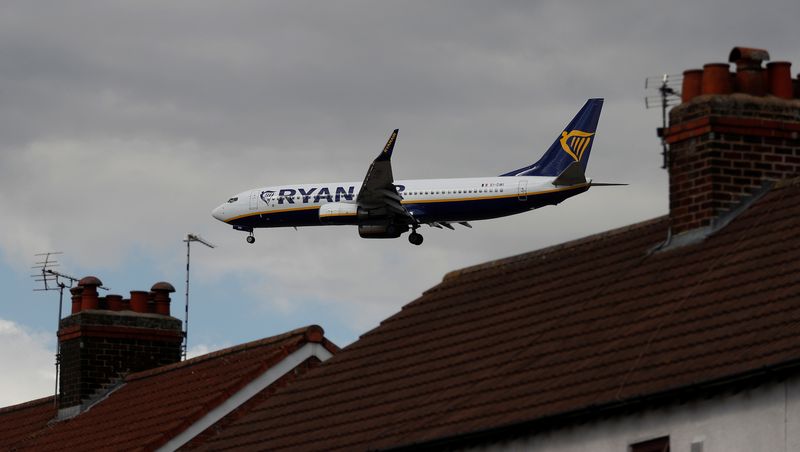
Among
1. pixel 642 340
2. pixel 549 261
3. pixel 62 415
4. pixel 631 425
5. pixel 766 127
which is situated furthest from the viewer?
pixel 62 415

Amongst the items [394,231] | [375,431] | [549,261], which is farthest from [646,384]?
[394,231]

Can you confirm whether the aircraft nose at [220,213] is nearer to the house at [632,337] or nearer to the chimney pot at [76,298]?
the chimney pot at [76,298]

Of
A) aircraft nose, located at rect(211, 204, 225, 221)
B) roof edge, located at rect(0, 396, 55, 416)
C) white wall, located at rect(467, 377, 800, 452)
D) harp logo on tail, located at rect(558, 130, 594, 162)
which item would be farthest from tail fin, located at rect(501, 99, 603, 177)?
white wall, located at rect(467, 377, 800, 452)

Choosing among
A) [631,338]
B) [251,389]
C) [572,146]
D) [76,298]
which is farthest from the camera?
[572,146]

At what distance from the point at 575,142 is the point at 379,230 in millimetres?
9467

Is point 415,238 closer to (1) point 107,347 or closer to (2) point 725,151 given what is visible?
(1) point 107,347

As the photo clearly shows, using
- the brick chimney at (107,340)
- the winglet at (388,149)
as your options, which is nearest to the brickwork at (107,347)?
the brick chimney at (107,340)

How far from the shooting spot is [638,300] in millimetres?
23078

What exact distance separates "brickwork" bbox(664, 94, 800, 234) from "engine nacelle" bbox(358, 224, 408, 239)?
43373mm

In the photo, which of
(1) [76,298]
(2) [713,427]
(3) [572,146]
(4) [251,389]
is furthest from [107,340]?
(3) [572,146]

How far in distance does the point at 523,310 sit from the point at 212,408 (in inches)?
322

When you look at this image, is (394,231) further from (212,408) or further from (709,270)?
(709,270)

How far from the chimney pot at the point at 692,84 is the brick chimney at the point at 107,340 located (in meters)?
16.0

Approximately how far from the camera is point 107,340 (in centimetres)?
3806
